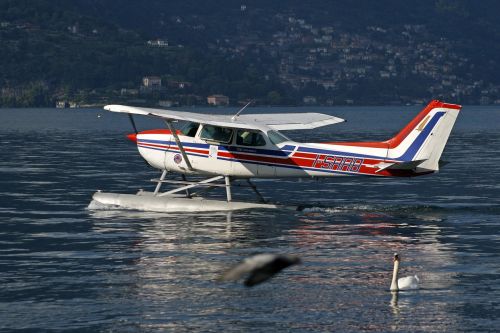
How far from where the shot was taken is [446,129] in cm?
3291

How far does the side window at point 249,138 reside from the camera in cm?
3450

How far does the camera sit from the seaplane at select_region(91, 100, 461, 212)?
32.9m

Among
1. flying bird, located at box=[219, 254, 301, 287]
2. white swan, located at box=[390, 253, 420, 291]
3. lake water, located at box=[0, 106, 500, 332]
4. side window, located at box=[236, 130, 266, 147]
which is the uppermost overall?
flying bird, located at box=[219, 254, 301, 287]

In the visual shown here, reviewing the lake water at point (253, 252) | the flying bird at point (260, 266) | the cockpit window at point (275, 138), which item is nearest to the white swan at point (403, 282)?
the lake water at point (253, 252)

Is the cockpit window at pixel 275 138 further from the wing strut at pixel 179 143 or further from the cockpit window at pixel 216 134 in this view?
the wing strut at pixel 179 143

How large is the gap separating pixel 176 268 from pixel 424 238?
715 centimetres

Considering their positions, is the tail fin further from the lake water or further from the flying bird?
the flying bird

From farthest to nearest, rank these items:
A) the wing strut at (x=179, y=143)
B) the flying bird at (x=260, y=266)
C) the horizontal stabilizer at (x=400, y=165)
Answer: the wing strut at (x=179, y=143)
the horizontal stabilizer at (x=400, y=165)
the flying bird at (x=260, y=266)

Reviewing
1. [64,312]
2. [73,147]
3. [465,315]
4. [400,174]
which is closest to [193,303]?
[64,312]

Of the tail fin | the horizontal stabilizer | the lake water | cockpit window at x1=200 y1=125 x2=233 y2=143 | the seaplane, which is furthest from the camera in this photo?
cockpit window at x1=200 y1=125 x2=233 y2=143

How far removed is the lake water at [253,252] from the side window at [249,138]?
6.58 ft

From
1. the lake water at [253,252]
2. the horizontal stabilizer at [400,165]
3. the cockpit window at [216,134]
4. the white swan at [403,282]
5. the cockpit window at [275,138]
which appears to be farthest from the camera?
the cockpit window at [216,134]

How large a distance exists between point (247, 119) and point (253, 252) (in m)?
9.91

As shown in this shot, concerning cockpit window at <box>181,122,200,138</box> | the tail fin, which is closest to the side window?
cockpit window at <box>181,122,200,138</box>
